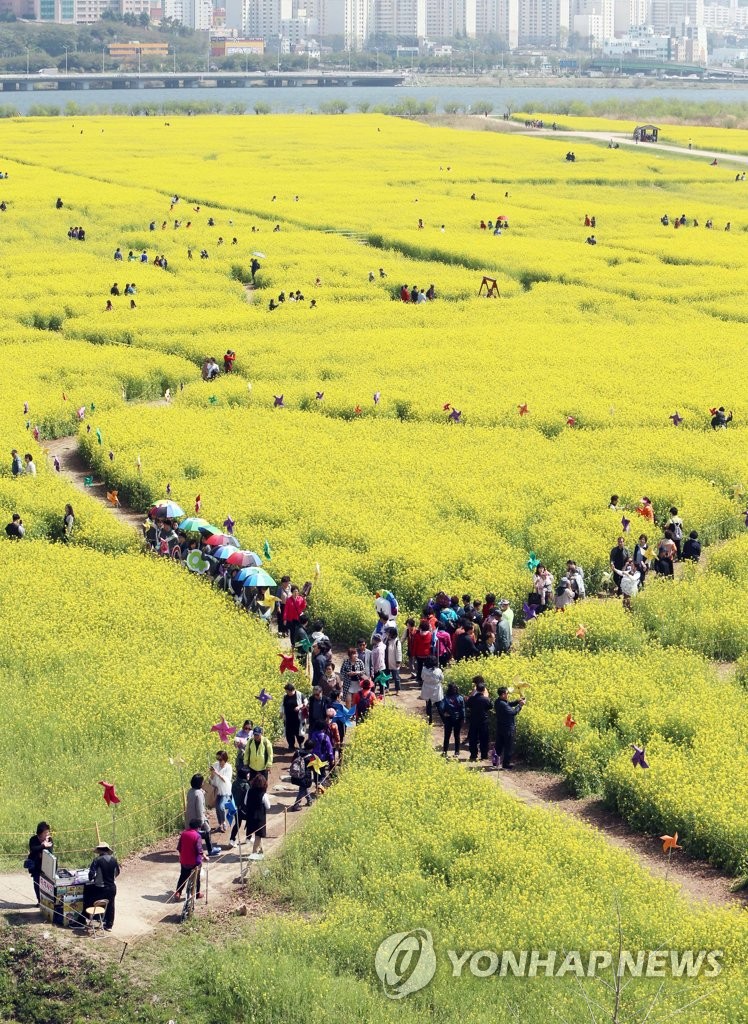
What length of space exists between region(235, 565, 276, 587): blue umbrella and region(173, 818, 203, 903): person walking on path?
25.9 ft

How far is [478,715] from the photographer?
65.2 ft

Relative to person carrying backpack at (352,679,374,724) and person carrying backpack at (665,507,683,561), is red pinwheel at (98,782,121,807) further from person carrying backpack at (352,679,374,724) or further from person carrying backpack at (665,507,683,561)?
person carrying backpack at (665,507,683,561)

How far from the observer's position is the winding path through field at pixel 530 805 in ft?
53.7

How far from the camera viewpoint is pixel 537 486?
3144 centimetres

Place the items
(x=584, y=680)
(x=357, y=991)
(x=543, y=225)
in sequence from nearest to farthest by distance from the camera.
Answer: (x=357, y=991) → (x=584, y=680) → (x=543, y=225)

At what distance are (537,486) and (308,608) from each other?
27.3ft

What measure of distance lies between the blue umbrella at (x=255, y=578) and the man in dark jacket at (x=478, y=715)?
515cm

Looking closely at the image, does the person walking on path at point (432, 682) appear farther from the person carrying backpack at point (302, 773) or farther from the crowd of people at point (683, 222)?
the crowd of people at point (683, 222)

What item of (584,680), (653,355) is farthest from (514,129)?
(584,680)

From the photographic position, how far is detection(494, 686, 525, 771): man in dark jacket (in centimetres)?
1972

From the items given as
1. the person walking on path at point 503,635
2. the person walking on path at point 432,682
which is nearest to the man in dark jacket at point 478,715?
the person walking on path at point 432,682

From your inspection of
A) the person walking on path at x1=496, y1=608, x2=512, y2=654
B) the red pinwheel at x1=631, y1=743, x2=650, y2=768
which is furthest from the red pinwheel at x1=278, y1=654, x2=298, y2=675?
the red pinwheel at x1=631, y1=743, x2=650, y2=768

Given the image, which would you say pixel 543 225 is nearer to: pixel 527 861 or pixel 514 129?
pixel 527 861

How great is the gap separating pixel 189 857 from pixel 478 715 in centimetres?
497
